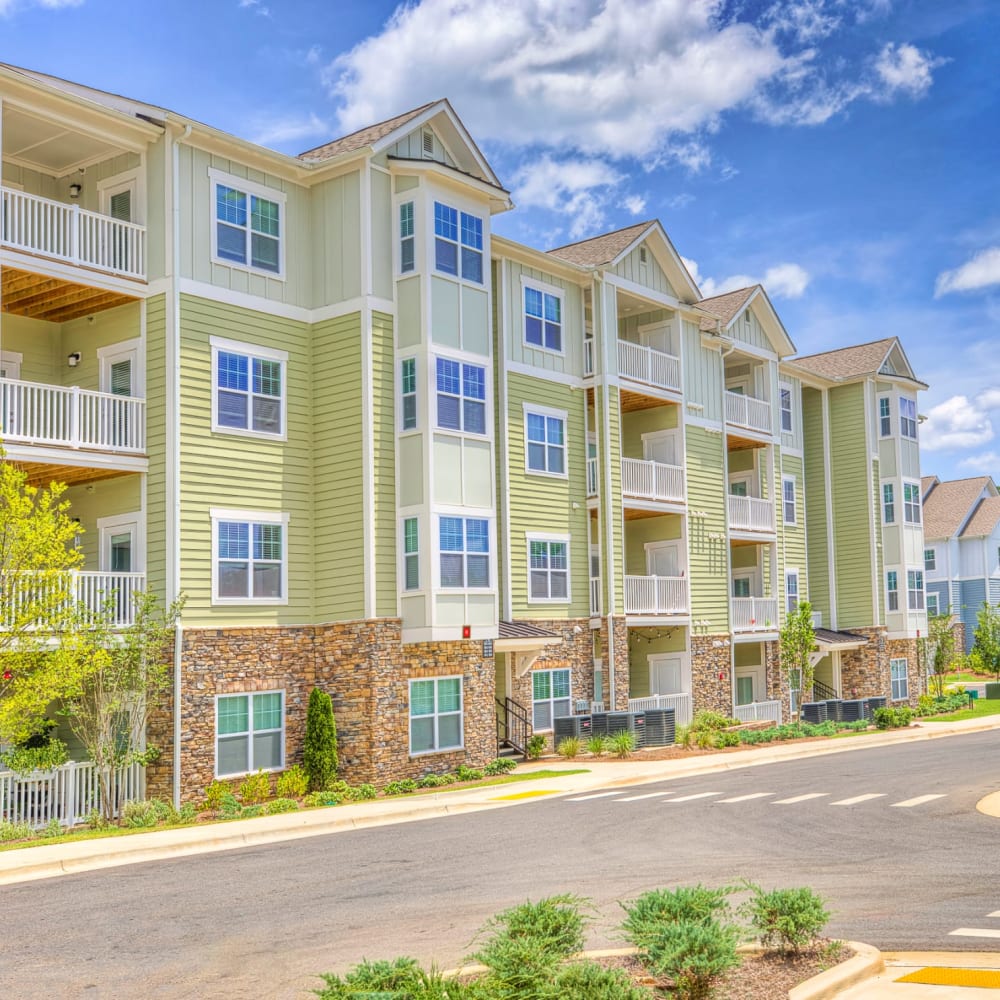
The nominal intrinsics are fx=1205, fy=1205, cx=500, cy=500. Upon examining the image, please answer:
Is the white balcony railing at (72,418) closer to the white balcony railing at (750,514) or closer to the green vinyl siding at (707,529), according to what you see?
the green vinyl siding at (707,529)

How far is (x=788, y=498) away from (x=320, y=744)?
26117 millimetres

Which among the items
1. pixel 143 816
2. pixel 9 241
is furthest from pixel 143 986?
pixel 9 241

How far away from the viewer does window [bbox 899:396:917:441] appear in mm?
48438

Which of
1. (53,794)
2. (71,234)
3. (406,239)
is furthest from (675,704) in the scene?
(71,234)

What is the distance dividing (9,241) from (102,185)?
3.30m

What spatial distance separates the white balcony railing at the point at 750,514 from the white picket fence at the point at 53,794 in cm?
2329

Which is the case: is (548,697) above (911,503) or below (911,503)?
below

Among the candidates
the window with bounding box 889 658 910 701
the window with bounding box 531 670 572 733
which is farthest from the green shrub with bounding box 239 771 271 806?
the window with bounding box 889 658 910 701

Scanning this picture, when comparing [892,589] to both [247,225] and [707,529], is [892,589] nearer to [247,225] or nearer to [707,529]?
[707,529]

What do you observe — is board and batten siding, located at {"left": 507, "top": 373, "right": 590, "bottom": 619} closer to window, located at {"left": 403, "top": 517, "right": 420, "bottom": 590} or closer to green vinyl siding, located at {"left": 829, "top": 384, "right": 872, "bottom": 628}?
window, located at {"left": 403, "top": 517, "right": 420, "bottom": 590}

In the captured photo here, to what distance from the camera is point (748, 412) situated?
133ft

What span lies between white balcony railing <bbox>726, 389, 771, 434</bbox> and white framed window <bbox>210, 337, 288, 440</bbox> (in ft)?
60.3

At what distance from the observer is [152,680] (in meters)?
21.8

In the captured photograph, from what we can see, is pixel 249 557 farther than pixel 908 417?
No
